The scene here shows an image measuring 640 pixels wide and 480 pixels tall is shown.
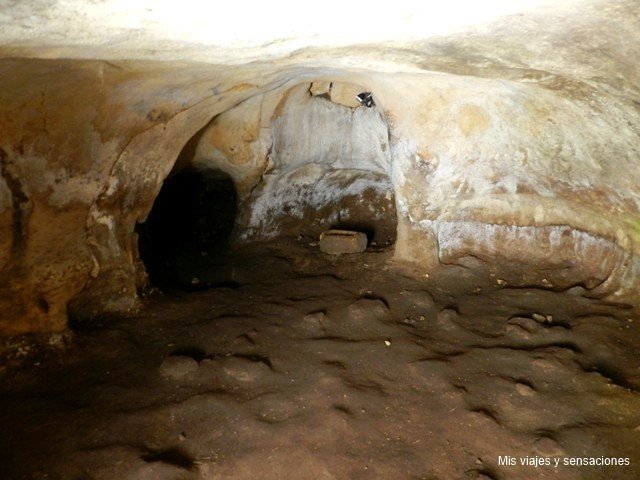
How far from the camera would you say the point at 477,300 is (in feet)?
14.6

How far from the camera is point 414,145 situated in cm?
491

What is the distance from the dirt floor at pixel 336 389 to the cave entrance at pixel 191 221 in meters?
1.77

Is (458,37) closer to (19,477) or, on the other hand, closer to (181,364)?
(181,364)

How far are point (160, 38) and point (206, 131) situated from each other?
3.67 m

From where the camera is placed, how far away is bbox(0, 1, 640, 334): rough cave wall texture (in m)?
2.96

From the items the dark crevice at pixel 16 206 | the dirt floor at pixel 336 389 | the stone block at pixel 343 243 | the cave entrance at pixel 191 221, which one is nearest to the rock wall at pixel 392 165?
the dark crevice at pixel 16 206

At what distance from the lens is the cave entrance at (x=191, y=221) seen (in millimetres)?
6402

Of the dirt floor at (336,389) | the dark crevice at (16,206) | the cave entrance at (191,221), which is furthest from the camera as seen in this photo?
the cave entrance at (191,221)

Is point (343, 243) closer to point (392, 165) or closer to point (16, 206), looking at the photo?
point (392, 165)

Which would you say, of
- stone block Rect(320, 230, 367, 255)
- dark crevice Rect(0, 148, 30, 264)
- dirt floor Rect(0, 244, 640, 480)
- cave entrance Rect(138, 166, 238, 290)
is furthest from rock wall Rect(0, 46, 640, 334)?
stone block Rect(320, 230, 367, 255)

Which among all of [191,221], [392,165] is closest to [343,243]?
[392,165]

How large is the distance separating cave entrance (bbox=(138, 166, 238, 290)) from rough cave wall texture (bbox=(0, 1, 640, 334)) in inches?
24.7

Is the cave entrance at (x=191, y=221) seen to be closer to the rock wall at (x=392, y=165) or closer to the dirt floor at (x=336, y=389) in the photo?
the rock wall at (x=392, y=165)

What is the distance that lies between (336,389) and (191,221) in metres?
4.49
